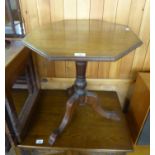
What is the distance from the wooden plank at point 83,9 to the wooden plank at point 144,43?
41cm

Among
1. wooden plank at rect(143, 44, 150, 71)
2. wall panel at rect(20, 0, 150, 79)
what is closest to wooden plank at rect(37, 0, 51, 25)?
wall panel at rect(20, 0, 150, 79)

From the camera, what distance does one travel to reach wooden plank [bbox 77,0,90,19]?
117cm

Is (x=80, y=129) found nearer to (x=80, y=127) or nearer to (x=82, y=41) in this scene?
(x=80, y=127)

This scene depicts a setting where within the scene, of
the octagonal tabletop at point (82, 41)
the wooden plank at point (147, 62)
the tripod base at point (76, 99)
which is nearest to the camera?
the octagonal tabletop at point (82, 41)

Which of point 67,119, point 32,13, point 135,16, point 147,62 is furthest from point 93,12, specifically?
point 67,119

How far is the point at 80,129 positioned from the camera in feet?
4.03

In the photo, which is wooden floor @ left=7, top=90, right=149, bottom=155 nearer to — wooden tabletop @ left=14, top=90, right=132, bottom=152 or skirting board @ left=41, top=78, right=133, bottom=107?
wooden tabletop @ left=14, top=90, right=132, bottom=152

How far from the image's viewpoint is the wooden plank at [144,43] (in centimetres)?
119

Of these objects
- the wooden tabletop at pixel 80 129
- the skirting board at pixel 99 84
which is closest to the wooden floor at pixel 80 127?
the wooden tabletop at pixel 80 129

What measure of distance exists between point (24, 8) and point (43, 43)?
1.86 ft

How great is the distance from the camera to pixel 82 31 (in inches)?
38.4

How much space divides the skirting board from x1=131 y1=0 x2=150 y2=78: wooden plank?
130 millimetres

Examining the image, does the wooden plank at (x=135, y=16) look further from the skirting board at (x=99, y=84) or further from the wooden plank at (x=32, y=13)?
the wooden plank at (x=32, y=13)
